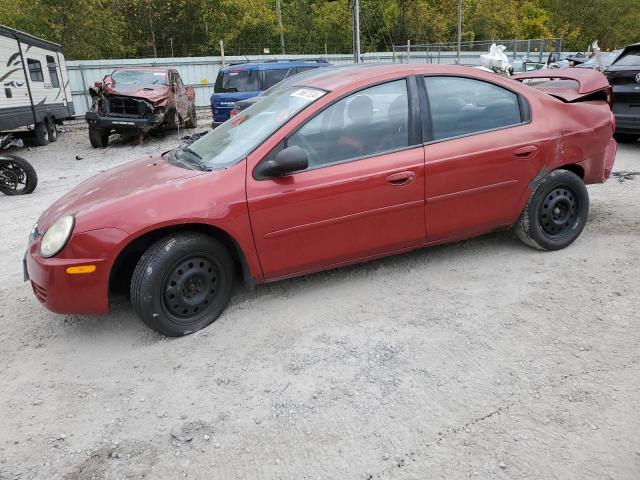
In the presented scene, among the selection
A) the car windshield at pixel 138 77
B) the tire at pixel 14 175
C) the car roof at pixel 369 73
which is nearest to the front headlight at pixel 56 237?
the car roof at pixel 369 73

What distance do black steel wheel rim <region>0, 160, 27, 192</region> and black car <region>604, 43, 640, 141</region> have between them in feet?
32.0

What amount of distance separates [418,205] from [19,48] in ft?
47.2

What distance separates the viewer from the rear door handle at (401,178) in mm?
3814

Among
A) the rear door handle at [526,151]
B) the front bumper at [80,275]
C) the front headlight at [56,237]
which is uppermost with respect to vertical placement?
the rear door handle at [526,151]

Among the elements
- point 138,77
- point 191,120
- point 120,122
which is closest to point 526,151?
point 120,122

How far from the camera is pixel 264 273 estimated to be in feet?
12.1

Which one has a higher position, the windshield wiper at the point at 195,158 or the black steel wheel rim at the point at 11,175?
the windshield wiper at the point at 195,158

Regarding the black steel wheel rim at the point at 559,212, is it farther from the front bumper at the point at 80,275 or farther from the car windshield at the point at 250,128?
the front bumper at the point at 80,275

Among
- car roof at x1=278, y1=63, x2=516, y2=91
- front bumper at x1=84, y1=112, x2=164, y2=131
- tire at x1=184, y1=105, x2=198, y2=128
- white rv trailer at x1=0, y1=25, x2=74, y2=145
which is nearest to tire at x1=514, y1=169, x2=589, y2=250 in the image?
car roof at x1=278, y1=63, x2=516, y2=91

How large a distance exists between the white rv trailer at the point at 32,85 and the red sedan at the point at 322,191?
1138 cm

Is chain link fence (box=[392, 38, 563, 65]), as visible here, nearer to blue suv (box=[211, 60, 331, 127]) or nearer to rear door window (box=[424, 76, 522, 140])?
blue suv (box=[211, 60, 331, 127])

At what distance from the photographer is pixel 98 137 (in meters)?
13.8

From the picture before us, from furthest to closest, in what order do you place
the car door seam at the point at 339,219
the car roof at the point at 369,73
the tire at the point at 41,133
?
the tire at the point at 41,133, the car roof at the point at 369,73, the car door seam at the point at 339,219

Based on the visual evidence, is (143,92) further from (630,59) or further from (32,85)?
(630,59)
